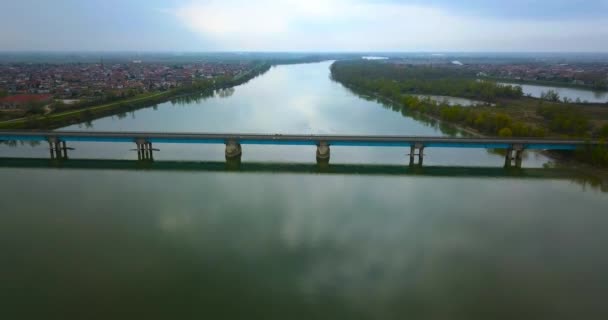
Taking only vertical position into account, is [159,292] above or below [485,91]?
below

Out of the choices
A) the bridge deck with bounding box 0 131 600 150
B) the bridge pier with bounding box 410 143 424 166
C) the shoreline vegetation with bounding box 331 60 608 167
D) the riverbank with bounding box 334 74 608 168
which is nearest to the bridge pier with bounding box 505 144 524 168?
the bridge deck with bounding box 0 131 600 150

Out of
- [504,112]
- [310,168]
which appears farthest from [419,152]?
[504,112]

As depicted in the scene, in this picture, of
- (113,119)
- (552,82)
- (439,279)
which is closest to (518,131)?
(439,279)

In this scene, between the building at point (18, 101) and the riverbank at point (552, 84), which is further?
the riverbank at point (552, 84)

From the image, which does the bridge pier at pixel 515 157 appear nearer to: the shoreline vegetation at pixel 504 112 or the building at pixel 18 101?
the shoreline vegetation at pixel 504 112

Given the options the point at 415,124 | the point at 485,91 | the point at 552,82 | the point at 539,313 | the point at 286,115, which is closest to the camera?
the point at 539,313

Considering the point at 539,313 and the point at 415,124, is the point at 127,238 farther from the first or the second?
the point at 415,124

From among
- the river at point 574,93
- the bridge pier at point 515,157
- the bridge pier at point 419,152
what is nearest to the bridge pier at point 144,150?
the bridge pier at point 419,152

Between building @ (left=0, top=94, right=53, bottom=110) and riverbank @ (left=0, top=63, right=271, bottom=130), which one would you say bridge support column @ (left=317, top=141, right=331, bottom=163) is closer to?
riverbank @ (left=0, top=63, right=271, bottom=130)
